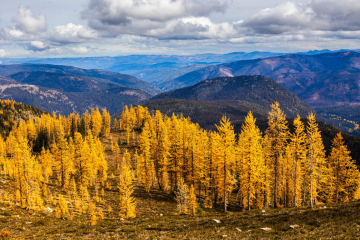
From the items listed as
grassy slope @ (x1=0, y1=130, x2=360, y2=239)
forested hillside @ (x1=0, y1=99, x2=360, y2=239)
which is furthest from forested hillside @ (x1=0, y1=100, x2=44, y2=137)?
→ grassy slope @ (x1=0, y1=130, x2=360, y2=239)

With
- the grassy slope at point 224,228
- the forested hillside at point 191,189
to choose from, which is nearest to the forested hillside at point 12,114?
the forested hillside at point 191,189

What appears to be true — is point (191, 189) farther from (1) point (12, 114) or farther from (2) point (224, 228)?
(1) point (12, 114)

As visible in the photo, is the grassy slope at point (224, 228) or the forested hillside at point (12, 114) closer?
the grassy slope at point (224, 228)

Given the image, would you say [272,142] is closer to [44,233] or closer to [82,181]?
[44,233]

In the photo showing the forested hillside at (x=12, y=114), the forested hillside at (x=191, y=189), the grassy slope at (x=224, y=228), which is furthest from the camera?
the forested hillside at (x=12, y=114)

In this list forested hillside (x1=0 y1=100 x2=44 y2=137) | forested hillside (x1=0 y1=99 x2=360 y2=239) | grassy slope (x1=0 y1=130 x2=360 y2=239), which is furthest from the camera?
forested hillside (x1=0 y1=100 x2=44 y2=137)

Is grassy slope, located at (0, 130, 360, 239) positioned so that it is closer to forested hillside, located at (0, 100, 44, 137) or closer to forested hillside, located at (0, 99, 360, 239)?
forested hillside, located at (0, 99, 360, 239)

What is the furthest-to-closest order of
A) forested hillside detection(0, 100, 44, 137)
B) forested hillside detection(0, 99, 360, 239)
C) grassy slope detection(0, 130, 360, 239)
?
forested hillside detection(0, 100, 44, 137) < forested hillside detection(0, 99, 360, 239) < grassy slope detection(0, 130, 360, 239)

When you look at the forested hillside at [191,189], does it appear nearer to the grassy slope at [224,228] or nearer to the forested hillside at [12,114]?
the grassy slope at [224,228]

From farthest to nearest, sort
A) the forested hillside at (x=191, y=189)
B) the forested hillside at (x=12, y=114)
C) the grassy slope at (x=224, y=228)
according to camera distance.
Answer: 1. the forested hillside at (x=12, y=114)
2. the forested hillside at (x=191, y=189)
3. the grassy slope at (x=224, y=228)

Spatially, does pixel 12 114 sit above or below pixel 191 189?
above

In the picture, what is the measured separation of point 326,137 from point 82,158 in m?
206

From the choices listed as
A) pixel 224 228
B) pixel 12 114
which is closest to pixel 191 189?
pixel 224 228

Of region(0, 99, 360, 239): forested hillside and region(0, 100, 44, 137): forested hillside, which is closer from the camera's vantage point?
region(0, 99, 360, 239): forested hillside
